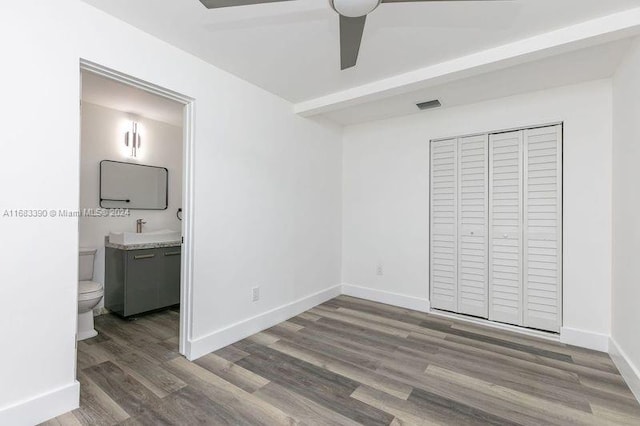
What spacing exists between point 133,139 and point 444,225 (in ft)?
Answer: 12.7

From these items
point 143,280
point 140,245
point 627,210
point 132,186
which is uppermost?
point 132,186

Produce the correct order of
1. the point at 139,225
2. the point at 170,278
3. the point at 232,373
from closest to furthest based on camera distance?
the point at 232,373
the point at 170,278
the point at 139,225

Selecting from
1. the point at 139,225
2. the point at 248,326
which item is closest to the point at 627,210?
the point at 248,326

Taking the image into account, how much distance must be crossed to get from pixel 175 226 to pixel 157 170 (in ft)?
2.61

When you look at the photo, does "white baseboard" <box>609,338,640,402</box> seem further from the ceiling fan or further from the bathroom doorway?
the bathroom doorway

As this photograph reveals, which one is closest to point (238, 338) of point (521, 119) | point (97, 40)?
point (97, 40)

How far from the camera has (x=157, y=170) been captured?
4.04 m

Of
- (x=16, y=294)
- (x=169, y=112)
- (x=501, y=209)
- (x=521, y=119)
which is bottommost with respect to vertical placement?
(x=16, y=294)

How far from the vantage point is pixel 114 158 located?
3646 mm

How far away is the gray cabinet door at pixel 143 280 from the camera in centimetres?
323

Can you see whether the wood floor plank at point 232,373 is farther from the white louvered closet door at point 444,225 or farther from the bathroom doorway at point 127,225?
the white louvered closet door at point 444,225

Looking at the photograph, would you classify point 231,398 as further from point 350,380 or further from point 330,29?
point 330,29

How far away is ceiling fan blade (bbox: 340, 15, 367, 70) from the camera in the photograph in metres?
1.60

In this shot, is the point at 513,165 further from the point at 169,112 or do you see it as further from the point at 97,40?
the point at 169,112
